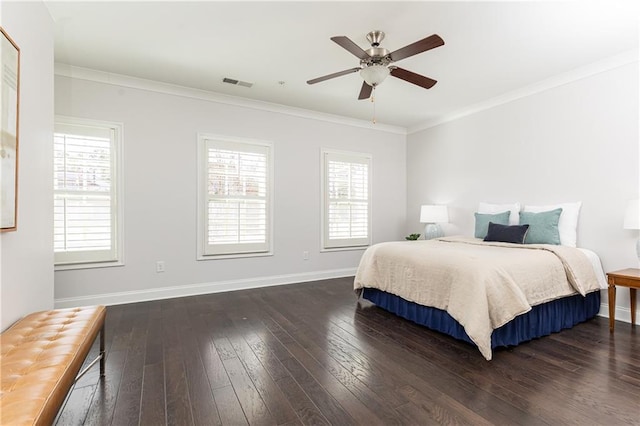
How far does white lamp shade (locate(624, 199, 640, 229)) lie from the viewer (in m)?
2.85

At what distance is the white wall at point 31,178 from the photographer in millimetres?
1878

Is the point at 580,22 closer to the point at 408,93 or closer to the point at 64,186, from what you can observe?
the point at 408,93

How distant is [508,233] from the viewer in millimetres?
3570

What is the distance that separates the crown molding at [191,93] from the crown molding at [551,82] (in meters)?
1.48

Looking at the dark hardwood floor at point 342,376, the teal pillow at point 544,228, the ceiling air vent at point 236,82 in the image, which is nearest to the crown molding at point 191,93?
the ceiling air vent at point 236,82

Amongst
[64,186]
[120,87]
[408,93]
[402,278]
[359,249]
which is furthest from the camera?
[359,249]

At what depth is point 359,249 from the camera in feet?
18.1

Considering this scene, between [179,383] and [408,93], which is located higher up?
[408,93]

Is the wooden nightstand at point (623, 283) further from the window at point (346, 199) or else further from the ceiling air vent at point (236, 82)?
the ceiling air vent at point (236, 82)

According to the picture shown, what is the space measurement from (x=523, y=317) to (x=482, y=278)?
0.67 m

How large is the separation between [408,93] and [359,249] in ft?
8.65

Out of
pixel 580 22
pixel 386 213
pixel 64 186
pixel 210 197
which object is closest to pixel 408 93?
pixel 580 22

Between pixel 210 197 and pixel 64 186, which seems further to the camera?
pixel 210 197

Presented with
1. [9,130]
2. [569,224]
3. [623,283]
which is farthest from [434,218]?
[9,130]
